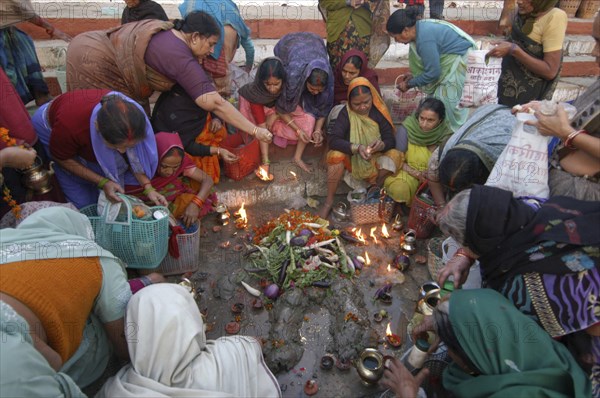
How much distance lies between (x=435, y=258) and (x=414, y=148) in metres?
1.47

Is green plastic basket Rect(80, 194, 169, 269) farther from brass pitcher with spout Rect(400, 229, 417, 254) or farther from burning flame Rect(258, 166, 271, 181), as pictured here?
brass pitcher with spout Rect(400, 229, 417, 254)

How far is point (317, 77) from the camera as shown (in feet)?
15.1

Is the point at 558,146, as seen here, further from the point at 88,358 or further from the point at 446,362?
the point at 88,358

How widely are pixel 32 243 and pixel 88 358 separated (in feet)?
3.04

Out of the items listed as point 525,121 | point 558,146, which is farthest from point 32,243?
point 558,146

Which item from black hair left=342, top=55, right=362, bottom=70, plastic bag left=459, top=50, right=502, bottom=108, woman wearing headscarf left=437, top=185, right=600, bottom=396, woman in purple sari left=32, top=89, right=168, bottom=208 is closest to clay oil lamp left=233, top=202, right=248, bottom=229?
woman in purple sari left=32, top=89, right=168, bottom=208

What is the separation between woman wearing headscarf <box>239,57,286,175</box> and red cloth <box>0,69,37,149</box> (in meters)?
2.25

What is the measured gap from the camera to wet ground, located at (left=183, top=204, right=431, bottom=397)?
3.20m

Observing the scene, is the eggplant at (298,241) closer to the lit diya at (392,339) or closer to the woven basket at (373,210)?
the woven basket at (373,210)

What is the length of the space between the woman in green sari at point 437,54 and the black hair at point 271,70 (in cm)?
145

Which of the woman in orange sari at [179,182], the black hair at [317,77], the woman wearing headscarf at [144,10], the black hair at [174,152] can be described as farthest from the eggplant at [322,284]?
the woman wearing headscarf at [144,10]

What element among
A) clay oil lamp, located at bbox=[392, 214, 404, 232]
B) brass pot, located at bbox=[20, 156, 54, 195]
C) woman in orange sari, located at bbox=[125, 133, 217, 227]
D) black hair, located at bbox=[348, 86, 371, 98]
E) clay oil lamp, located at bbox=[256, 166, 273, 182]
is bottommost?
clay oil lamp, located at bbox=[392, 214, 404, 232]

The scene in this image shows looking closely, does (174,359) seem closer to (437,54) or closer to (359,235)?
(359,235)

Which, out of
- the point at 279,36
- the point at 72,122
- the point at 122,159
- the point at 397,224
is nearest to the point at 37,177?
the point at 72,122
